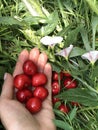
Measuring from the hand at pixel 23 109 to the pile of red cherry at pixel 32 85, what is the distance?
3 cm

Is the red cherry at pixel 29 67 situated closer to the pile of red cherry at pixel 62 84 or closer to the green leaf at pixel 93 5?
the pile of red cherry at pixel 62 84

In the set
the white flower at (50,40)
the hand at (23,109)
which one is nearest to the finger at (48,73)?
the hand at (23,109)

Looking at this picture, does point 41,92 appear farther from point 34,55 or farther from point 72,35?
point 72,35

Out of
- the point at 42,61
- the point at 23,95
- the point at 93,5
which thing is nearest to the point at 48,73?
the point at 42,61

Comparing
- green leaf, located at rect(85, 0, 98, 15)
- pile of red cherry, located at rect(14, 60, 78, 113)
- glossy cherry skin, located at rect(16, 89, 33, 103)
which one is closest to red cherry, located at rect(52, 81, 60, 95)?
pile of red cherry, located at rect(14, 60, 78, 113)

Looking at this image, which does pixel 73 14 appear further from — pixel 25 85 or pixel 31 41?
pixel 25 85

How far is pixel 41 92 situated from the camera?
1859 mm

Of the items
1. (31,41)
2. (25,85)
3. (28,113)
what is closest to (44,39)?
(31,41)

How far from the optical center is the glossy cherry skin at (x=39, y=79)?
6.16ft

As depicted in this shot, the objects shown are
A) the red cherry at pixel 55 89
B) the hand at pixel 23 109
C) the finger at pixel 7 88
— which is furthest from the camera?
the red cherry at pixel 55 89

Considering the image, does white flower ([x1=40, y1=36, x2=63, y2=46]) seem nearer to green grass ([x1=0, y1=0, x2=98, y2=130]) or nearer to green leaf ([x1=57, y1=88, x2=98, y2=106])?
green grass ([x1=0, y1=0, x2=98, y2=130])

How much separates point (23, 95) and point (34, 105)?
8cm

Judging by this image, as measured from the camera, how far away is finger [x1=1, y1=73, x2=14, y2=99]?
180 cm

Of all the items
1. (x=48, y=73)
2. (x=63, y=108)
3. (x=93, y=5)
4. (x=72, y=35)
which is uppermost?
(x=93, y=5)
